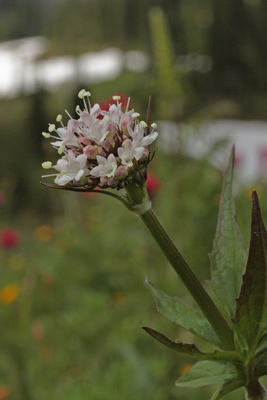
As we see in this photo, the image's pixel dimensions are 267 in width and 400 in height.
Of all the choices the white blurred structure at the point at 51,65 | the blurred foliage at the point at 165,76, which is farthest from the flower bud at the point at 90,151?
the white blurred structure at the point at 51,65

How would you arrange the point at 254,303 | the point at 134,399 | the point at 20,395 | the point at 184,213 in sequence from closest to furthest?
1. the point at 254,303
2. the point at 134,399
3. the point at 20,395
4. the point at 184,213

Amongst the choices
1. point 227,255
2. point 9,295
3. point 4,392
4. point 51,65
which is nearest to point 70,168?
point 227,255

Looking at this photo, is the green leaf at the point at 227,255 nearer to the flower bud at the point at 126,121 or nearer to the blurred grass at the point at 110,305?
the flower bud at the point at 126,121

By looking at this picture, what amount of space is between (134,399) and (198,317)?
66 cm

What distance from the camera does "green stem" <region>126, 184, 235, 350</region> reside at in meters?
0.37

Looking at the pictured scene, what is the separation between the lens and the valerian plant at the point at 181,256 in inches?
14.5

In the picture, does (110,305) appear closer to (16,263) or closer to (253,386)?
(16,263)

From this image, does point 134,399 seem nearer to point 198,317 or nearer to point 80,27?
point 198,317

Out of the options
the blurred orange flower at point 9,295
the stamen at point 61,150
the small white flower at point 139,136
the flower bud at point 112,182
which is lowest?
the blurred orange flower at point 9,295

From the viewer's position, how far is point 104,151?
0.39 metres

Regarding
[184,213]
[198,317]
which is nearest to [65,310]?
[184,213]

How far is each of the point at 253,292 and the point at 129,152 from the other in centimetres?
14

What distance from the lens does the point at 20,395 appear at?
121cm

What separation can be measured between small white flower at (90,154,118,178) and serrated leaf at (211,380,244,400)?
18 cm
